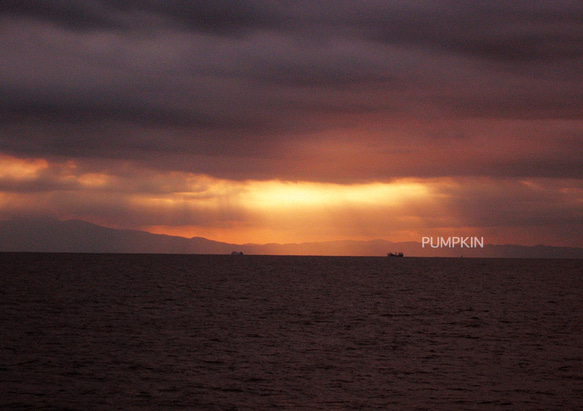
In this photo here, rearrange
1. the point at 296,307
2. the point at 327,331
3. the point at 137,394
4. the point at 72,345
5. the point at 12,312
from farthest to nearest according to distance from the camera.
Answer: the point at 296,307 → the point at 12,312 → the point at 327,331 → the point at 72,345 → the point at 137,394

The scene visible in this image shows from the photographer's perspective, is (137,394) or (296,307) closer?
(137,394)

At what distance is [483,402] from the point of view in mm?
35531

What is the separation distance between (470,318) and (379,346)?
29.5 m

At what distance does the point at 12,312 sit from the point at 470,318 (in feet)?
184

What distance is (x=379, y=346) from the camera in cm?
5584

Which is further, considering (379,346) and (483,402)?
(379,346)

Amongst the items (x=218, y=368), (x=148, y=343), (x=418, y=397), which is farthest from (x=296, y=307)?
(x=418, y=397)

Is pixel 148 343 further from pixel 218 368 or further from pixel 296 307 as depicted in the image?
pixel 296 307

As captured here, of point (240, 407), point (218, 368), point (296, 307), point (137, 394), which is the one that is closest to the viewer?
point (240, 407)

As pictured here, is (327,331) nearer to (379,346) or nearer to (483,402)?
(379,346)

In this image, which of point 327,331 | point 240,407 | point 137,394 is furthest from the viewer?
point 327,331

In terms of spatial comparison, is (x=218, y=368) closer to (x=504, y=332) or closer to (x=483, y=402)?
(x=483, y=402)

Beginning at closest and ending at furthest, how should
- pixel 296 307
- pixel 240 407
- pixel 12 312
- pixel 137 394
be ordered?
pixel 240 407
pixel 137 394
pixel 12 312
pixel 296 307

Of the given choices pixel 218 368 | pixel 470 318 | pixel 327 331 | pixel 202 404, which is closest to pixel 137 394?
pixel 202 404
